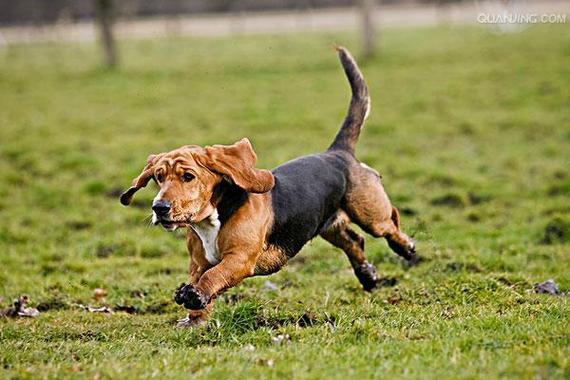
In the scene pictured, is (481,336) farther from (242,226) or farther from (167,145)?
(167,145)

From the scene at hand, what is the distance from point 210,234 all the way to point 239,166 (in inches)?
21.9

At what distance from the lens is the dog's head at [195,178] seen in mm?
5512

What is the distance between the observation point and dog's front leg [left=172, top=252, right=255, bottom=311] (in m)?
5.61

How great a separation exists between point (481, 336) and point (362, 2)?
22.5m

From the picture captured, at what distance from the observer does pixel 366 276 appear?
773 centimetres

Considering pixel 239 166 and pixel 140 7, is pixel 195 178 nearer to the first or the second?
pixel 239 166

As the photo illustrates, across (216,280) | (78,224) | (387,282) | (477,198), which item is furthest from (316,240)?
(216,280)

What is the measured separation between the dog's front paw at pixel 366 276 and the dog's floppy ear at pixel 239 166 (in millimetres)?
1987

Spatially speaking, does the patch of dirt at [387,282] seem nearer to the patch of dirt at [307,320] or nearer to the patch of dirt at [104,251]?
the patch of dirt at [307,320]

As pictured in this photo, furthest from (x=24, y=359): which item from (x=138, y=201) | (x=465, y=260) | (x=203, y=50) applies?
(x=203, y=50)

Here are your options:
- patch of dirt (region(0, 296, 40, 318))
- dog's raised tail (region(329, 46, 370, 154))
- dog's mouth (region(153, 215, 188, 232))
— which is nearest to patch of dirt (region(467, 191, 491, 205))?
dog's raised tail (region(329, 46, 370, 154))

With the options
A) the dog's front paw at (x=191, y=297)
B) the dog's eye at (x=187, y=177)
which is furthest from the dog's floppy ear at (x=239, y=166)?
the dog's front paw at (x=191, y=297)

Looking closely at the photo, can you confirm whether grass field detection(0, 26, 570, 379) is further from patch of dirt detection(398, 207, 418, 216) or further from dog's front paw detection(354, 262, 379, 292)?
dog's front paw detection(354, 262, 379, 292)

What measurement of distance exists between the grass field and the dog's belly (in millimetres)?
620
